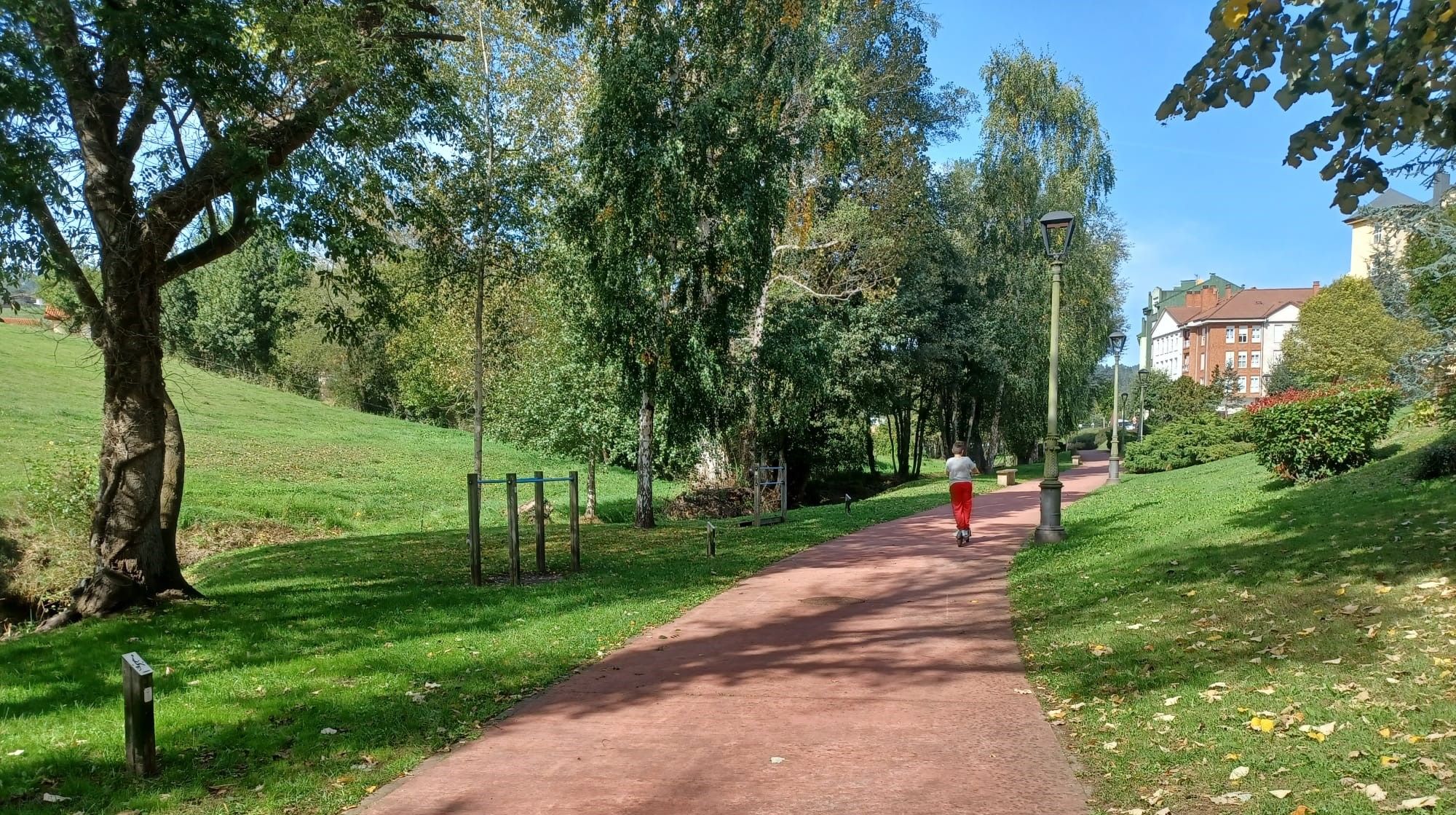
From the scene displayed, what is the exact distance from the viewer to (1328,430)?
1480 cm

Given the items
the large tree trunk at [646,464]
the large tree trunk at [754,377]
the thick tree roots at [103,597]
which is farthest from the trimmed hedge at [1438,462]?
the thick tree roots at [103,597]

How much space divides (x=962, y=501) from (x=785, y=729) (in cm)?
907

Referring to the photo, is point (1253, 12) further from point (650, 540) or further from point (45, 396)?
point (45, 396)

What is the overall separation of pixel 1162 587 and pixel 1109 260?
3340 centimetres

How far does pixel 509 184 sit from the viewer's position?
17.9m

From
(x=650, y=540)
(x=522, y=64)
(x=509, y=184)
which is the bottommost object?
(x=650, y=540)

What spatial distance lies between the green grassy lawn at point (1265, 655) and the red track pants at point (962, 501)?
2034mm

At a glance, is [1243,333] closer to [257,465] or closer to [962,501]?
[962,501]

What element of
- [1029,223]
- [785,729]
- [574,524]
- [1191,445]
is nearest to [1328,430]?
[574,524]

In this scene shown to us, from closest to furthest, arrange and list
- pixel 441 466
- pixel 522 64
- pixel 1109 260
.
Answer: pixel 522 64 < pixel 441 466 < pixel 1109 260

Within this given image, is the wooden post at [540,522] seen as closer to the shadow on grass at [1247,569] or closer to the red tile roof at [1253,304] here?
the shadow on grass at [1247,569]

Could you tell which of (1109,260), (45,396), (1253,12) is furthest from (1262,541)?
(45,396)

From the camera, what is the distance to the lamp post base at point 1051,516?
13.7m

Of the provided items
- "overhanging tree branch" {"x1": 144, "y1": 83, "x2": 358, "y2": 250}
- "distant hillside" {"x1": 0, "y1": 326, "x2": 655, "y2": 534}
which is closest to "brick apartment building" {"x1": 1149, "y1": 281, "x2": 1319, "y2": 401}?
"distant hillside" {"x1": 0, "y1": 326, "x2": 655, "y2": 534}
